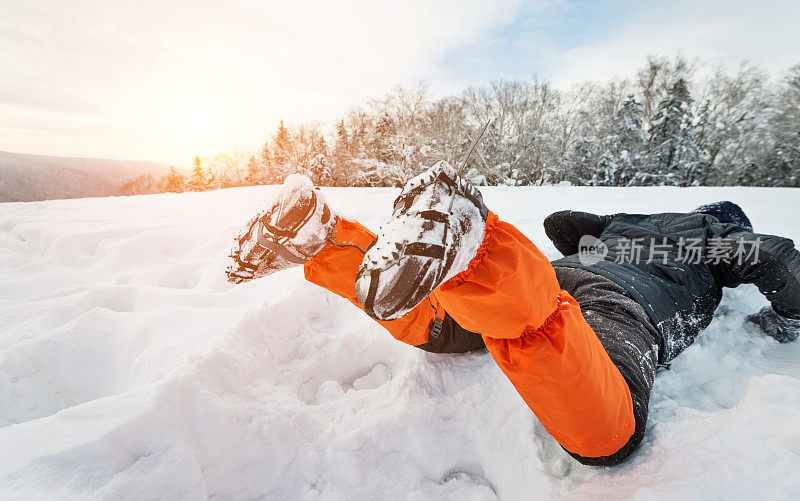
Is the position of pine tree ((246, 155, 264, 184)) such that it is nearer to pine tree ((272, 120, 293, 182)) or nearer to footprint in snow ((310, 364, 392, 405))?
→ pine tree ((272, 120, 293, 182))

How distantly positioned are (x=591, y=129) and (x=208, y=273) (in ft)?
70.4

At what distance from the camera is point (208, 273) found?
2.30 meters

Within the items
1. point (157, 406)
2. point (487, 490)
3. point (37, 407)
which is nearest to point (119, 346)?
point (37, 407)

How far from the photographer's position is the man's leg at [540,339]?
2.52 ft

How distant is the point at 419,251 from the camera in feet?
2.31

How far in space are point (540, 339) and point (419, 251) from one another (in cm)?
37

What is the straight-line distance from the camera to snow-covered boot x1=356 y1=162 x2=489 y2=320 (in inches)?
27.9

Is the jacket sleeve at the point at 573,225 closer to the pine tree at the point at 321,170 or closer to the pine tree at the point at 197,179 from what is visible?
the pine tree at the point at 321,170

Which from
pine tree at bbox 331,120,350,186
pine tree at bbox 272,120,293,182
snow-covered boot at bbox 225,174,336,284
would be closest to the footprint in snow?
snow-covered boot at bbox 225,174,336,284

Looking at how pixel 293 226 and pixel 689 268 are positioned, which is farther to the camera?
pixel 689 268

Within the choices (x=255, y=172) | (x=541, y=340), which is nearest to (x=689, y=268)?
(x=541, y=340)

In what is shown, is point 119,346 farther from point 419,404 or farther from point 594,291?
point 594,291

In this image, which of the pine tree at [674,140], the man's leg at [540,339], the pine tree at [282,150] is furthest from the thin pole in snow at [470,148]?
the pine tree at [282,150]

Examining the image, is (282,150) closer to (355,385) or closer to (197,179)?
(197,179)
